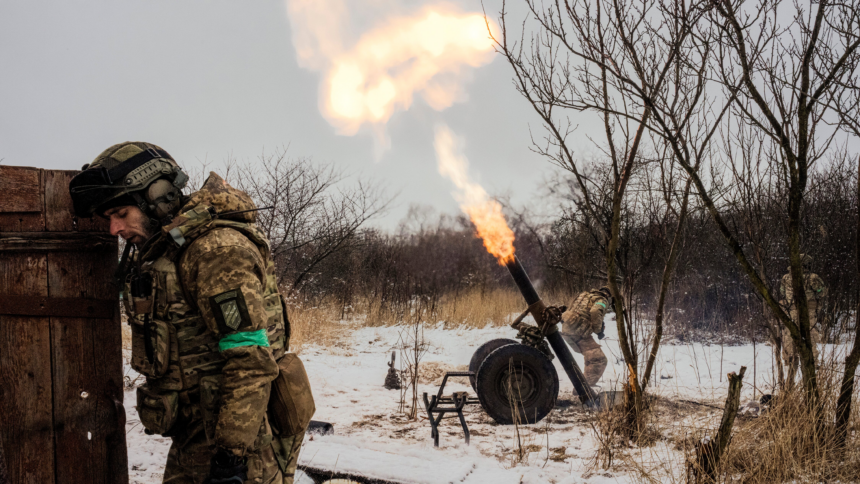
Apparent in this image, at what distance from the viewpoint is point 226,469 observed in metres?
1.91

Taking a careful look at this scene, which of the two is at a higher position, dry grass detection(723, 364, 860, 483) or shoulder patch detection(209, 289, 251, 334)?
shoulder patch detection(209, 289, 251, 334)

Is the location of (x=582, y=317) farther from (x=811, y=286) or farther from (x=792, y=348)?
(x=811, y=286)

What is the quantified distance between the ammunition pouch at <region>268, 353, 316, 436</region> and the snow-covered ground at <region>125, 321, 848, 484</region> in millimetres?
1429

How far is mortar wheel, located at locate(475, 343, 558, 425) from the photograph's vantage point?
Result: 18.2 ft

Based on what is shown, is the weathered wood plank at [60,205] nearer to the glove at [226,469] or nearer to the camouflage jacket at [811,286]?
the glove at [226,469]

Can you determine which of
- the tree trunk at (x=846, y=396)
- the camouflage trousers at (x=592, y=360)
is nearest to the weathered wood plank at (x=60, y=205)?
the tree trunk at (x=846, y=396)

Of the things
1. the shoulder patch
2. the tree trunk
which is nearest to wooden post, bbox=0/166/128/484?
the shoulder patch

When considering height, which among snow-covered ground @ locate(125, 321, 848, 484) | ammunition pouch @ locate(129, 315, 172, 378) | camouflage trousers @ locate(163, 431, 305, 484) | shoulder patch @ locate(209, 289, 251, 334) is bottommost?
snow-covered ground @ locate(125, 321, 848, 484)

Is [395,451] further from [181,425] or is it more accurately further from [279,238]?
[279,238]

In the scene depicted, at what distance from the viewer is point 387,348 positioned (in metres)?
10.5

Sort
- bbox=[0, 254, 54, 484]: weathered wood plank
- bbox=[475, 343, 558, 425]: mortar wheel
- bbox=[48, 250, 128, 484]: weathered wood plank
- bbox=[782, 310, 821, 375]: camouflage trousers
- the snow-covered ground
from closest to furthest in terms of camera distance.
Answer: bbox=[0, 254, 54, 484]: weathered wood plank
bbox=[48, 250, 128, 484]: weathered wood plank
the snow-covered ground
bbox=[782, 310, 821, 375]: camouflage trousers
bbox=[475, 343, 558, 425]: mortar wheel

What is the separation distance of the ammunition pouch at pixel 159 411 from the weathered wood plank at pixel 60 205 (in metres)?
0.83

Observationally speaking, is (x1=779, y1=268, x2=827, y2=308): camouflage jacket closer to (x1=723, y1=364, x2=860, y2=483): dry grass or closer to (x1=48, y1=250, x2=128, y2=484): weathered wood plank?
(x1=723, y1=364, x2=860, y2=483): dry grass

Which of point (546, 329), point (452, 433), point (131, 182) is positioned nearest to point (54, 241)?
point (131, 182)
